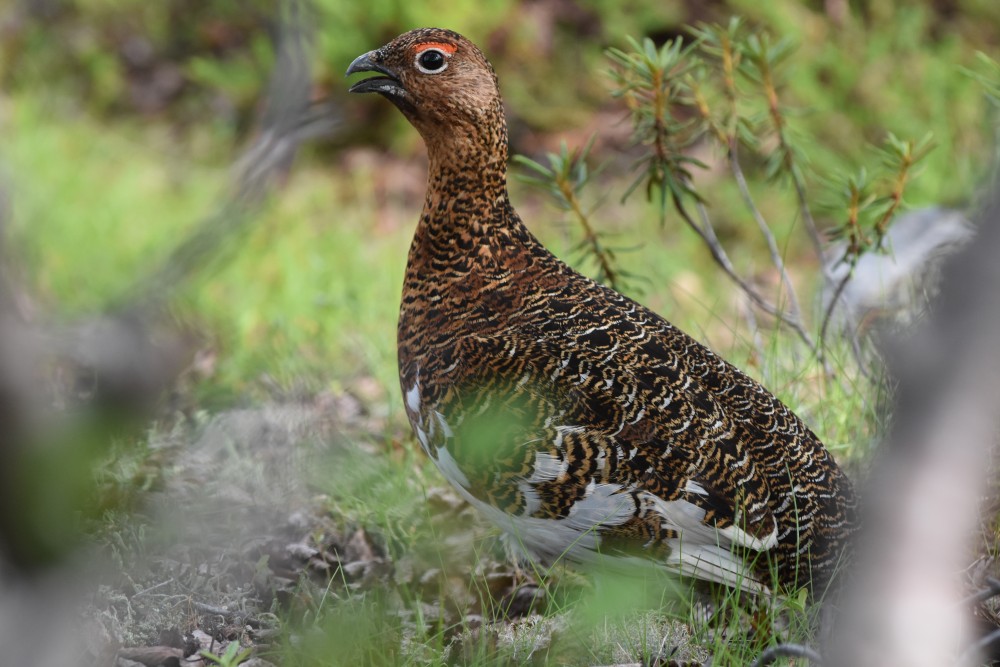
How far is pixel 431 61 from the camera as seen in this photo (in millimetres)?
3127

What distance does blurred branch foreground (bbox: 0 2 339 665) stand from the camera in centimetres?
130

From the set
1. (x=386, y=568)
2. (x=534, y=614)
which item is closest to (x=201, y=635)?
(x=386, y=568)

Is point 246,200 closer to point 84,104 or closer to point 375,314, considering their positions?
point 375,314

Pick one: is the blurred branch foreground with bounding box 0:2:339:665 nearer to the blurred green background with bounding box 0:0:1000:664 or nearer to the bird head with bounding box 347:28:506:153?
the bird head with bounding box 347:28:506:153

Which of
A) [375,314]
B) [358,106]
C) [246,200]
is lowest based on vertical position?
[375,314]

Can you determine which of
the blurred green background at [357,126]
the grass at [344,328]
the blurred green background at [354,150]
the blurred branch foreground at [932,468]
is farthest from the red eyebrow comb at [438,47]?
the blurred green background at [357,126]

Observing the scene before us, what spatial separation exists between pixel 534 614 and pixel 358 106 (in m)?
5.09

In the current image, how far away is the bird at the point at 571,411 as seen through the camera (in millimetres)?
2709

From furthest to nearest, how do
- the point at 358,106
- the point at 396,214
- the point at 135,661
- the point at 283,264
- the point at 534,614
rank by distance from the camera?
the point at 358,106
the point at 396,214
the point at 283,264
the point at 534,614
the point at 135,661

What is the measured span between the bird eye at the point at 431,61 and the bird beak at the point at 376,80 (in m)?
0.08

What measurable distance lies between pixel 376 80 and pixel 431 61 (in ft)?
0.57

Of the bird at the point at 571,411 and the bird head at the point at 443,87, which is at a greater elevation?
the bird head at the point at 443,87

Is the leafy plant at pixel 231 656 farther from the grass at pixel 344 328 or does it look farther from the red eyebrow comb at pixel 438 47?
the red eyebrow comb at pixel 438 47

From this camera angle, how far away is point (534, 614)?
3.12 metres
